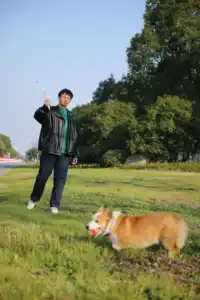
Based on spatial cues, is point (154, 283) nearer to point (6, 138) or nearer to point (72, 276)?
point (72, 276)

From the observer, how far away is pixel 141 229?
459 cm

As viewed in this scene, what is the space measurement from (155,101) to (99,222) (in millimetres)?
39095

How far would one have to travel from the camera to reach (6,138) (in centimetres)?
19412

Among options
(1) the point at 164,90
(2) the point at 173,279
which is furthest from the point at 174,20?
(2) the point at 173,279

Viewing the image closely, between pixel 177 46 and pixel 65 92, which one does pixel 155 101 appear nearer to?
pixel 177 46

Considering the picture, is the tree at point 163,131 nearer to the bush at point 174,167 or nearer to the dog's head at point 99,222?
the bush at point 174,167

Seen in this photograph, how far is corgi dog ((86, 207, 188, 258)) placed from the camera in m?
4.41

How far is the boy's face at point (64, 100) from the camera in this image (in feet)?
22.9

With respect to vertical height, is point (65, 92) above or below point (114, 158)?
above

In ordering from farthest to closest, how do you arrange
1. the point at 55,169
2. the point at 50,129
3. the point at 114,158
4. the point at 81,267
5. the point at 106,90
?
the point at 106,90
the point at 114,158
the point at 55,169
the point at 50,129
the point at 81,267

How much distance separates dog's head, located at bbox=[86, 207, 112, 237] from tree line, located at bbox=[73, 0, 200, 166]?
29113 mm

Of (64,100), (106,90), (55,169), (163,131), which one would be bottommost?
(55,169)

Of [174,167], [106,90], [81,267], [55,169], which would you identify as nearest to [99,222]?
[81,267]

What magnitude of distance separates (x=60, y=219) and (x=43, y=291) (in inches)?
121
